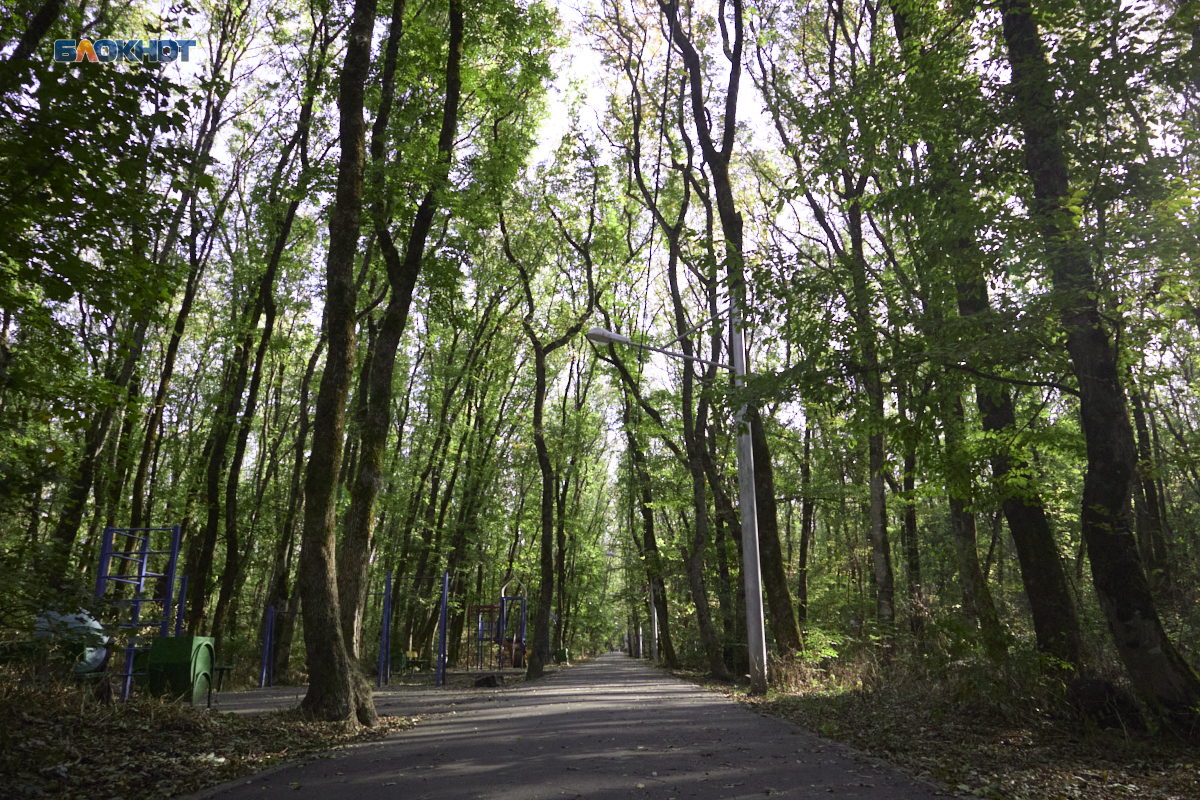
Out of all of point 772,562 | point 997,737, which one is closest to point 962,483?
point 997,737

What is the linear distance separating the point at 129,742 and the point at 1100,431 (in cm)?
1010

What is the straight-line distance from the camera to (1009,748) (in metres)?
6.48

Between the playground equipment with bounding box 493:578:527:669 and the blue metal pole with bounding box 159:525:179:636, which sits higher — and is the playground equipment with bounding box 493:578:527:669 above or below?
below

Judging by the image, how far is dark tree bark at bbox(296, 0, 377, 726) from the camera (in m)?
8.44

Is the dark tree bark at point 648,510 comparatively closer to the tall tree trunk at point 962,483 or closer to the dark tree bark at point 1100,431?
the tall tree trunk at point 962,483

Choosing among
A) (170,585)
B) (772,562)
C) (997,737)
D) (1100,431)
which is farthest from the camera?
(772,562)

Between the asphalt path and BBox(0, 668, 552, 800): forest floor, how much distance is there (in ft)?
1.27

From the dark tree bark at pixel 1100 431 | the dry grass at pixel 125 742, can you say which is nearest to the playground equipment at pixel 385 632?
the dry grass at pixel 125 742

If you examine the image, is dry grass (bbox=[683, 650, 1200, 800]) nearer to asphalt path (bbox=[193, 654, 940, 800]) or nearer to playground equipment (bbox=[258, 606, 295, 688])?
asphalt path (bbox=[193, 654, 940, 800])

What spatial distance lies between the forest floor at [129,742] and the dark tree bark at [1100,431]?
316 inches

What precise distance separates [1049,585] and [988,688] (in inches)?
74.0
